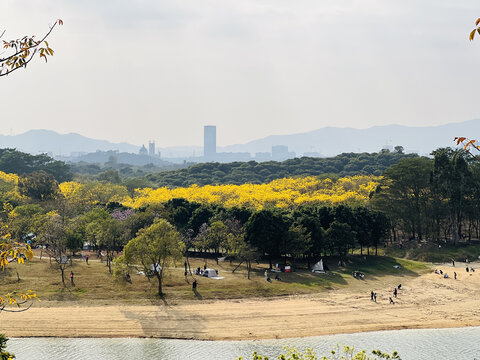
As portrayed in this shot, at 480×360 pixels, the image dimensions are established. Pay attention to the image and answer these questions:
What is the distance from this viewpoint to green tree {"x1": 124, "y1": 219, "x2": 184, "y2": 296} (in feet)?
167

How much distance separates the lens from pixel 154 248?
1993 inches

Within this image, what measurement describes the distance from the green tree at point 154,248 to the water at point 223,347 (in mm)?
10855

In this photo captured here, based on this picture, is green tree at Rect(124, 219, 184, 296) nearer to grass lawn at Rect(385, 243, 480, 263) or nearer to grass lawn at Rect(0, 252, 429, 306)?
grass lawn at Rect(0, 252, 429, 306)

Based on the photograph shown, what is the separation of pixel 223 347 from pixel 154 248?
14.8 metres

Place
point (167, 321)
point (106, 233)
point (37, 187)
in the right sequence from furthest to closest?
point (37, 187) < point (106, 233) < point (167, 321)

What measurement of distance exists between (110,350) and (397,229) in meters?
73.6

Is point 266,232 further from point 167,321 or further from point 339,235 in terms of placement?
point 167,321

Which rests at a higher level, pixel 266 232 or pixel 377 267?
pixel 266 232

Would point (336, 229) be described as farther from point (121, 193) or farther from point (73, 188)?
point (73, 188)

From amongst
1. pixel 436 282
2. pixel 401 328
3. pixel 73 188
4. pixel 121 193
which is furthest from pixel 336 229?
pixel 73 188

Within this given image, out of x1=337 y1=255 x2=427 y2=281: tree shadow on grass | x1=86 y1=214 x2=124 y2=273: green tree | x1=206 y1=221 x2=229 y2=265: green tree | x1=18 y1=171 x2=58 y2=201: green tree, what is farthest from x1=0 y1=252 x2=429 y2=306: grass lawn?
x1=18 y1=171 x2=58 y2=201: green tree

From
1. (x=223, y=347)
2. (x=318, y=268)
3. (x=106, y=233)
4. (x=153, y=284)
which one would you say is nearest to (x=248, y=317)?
(x=223, y=347)

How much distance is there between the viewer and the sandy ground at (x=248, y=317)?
4331cm

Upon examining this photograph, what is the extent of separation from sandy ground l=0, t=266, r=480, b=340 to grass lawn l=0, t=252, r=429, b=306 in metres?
1.99
